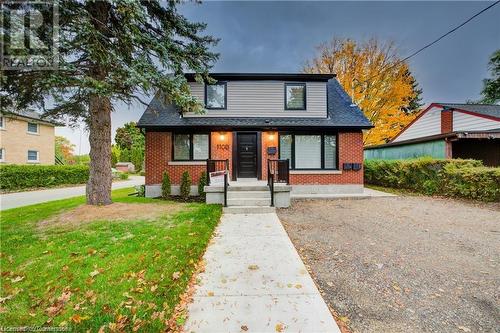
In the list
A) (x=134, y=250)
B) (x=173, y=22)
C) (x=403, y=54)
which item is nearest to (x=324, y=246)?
(x=134, y=250)

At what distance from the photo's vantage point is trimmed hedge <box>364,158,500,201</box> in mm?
8203

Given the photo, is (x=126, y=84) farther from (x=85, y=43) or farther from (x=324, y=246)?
(x=324, y=246)

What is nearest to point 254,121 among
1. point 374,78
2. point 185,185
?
point 185,185

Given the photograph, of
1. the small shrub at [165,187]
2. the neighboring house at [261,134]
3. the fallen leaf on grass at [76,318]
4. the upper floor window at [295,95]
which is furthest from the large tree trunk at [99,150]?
the upper floor window at [295,95]

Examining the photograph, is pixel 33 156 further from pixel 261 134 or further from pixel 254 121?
pixel 261 134

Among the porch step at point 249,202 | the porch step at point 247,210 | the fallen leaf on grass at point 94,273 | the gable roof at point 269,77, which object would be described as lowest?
the fallen leaf on grass at point 94,273

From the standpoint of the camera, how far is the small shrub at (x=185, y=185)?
9.31 meters

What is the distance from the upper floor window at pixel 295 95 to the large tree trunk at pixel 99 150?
293 inches

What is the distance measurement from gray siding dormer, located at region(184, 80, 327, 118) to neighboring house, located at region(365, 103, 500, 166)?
727 centimetres

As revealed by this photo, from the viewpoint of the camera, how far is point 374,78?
17.8 m

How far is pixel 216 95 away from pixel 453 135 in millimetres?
12182

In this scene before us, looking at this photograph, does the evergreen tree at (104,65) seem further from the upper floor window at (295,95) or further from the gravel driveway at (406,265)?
the gravel driveway at (406,265)

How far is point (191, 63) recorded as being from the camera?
7562 mm

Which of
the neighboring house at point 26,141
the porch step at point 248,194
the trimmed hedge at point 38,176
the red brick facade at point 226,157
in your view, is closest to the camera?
the porch step at point 248,194
